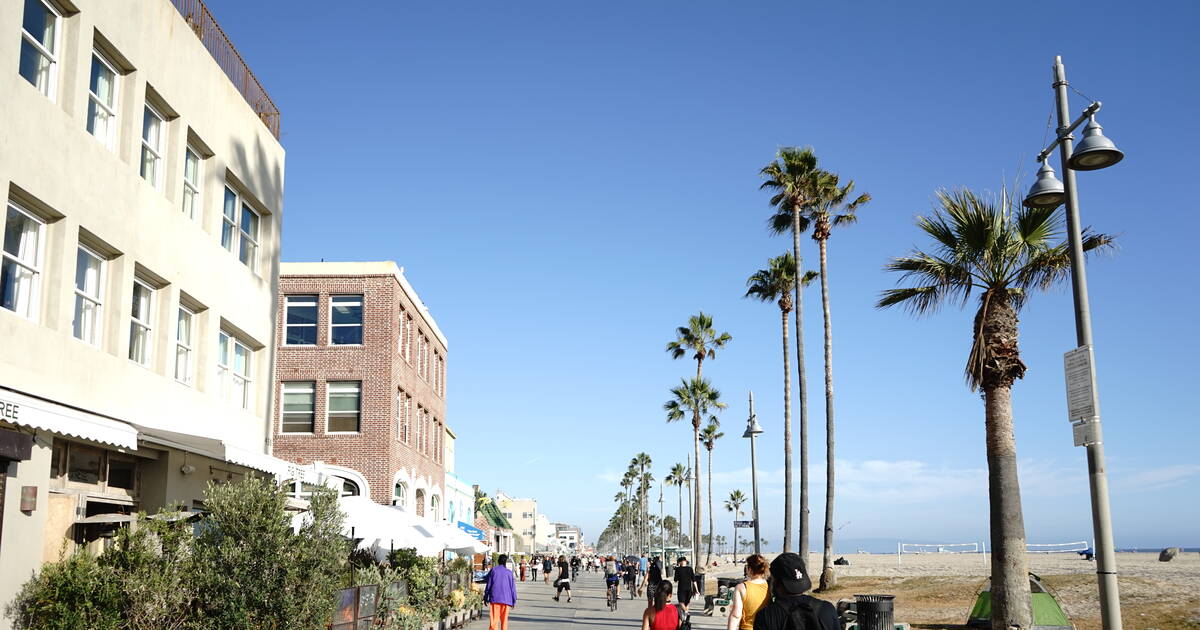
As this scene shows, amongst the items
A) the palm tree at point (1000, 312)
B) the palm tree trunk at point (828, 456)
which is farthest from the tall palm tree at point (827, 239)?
the palm tree at point (1000, 312)

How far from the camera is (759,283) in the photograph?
45.8m

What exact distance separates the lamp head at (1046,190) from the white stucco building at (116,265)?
37.9ft

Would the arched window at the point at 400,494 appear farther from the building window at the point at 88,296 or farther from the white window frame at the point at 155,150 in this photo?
the building window at the point at 88,296

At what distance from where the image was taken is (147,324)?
16.6 meters

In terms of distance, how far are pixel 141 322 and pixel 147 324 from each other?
0.28 metres

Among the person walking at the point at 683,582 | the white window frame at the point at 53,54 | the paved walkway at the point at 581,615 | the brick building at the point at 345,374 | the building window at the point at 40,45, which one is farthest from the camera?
the brick building at the point at 345,374

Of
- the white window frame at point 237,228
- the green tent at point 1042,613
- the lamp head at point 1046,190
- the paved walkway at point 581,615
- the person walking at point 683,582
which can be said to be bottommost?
the paved walkway at point 581,615

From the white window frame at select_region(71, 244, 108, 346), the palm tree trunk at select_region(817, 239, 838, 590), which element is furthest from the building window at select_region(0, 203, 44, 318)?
the palm tree trunk at select_region(817, 239, 838, 590)

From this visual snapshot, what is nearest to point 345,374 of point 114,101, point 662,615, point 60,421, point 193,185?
point 193,185

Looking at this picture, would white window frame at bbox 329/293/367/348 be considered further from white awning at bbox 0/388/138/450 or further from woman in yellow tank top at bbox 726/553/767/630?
woman in yellow tank top at bbox 726/553/767/630

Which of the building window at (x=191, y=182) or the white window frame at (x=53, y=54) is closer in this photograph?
the white window frame at (x=53, y=54)

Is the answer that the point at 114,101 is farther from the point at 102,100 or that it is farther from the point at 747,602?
the point at 747,602

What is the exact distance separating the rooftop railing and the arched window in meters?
14.1

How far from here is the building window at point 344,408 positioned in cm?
3419
